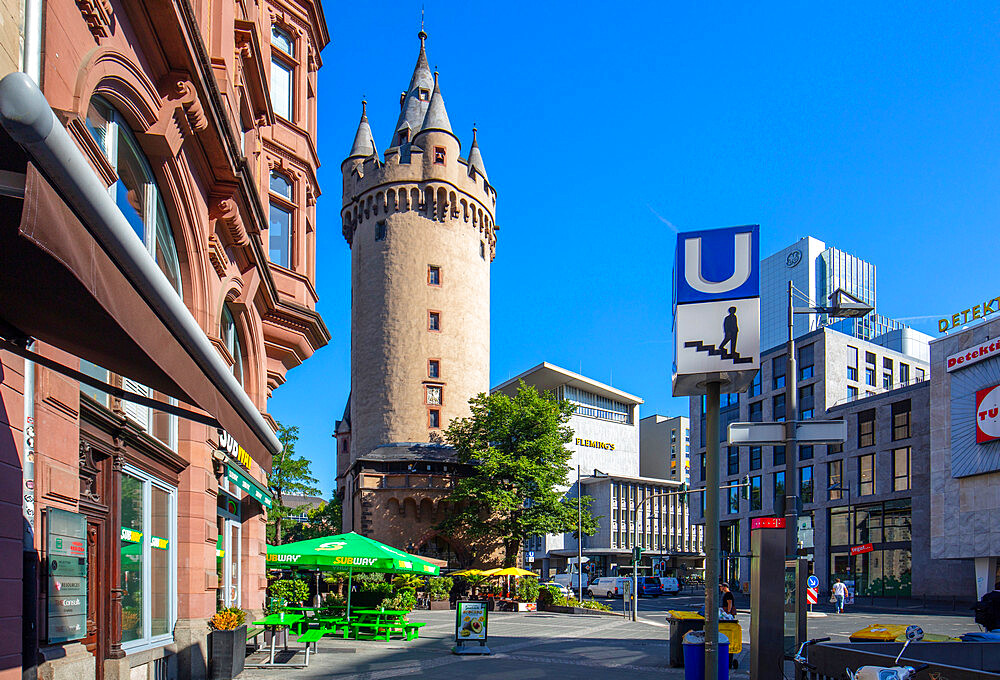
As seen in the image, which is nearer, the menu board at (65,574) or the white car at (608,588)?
the menu board at (65,574)

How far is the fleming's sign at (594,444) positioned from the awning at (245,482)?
77992mm

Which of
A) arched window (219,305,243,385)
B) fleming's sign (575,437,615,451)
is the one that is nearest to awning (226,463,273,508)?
arched window (219,305,243,385)

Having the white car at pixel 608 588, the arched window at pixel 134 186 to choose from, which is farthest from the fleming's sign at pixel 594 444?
the arched window at pixel 134 186

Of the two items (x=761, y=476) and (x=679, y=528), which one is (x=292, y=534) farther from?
(x=761, y=476)

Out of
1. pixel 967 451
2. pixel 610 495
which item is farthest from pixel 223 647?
pixel 610 495

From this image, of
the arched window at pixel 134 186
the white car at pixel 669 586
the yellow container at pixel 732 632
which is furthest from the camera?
the white car at pixel 669 586

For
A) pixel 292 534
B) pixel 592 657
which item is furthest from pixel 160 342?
pixel 292 534

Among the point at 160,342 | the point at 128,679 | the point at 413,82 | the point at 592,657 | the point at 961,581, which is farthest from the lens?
the point at 413,82

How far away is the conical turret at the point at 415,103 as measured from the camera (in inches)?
2697

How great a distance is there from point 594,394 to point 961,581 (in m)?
54.2

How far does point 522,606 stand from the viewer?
4078 centimetres

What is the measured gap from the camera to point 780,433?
43.8ft

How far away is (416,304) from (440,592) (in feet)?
75.0

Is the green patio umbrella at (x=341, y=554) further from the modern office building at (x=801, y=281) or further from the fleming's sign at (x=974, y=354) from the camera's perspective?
the modern office building at (x=801, y=281)
